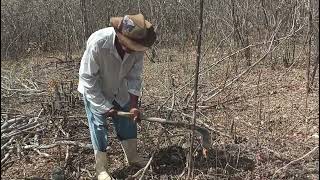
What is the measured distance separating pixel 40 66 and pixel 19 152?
4517mm

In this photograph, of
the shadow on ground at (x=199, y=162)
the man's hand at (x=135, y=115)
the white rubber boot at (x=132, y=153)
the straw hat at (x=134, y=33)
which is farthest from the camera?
the white rubber boot at (x=132, y=153)

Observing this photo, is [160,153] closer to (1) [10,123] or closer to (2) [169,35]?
(1) [10,123]

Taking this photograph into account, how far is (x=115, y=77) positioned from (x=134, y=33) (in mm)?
496

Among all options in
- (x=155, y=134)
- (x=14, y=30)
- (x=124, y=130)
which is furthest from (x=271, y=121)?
(x=14, y=30)

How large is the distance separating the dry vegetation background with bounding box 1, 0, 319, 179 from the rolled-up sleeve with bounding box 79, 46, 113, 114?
554 mm

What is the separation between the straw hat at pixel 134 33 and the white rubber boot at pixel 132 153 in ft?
2.96

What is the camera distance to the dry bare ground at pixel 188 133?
380cm

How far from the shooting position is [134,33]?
3264 millimetres

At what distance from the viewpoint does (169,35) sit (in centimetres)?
970

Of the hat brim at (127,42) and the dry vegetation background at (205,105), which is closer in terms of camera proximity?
the hat brim at (127,42)

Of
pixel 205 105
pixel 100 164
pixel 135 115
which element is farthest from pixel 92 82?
pixel 205 105

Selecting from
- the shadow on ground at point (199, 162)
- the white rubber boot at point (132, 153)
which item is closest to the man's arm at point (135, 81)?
the white rubber boot at point (132, 153)

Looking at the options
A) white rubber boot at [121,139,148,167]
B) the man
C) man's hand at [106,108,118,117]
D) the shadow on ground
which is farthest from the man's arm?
the shadow on ground

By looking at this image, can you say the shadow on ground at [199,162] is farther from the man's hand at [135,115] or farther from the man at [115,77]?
the man's hand at [135,115]
